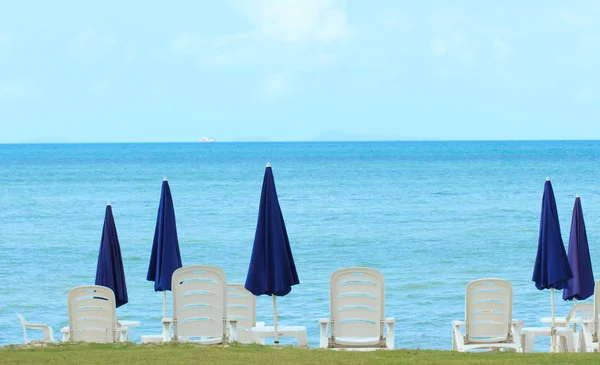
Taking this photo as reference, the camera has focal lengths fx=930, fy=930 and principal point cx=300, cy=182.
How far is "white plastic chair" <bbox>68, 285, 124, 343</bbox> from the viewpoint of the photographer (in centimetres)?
891

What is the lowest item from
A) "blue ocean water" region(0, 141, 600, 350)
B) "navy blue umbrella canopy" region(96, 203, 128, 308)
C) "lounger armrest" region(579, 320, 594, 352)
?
"blue ocean water" region(0, 141, 600, 350)

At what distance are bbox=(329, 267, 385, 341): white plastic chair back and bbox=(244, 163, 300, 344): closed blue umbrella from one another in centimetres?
49

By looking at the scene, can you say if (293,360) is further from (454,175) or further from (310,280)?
(454,175)

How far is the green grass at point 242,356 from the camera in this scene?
7.42 meters

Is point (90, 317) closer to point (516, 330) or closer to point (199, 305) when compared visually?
point (199, 305)

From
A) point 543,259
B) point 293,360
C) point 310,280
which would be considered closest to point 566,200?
point 310,280

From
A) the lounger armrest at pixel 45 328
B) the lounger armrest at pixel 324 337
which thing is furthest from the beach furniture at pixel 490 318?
the lounger armrest at pixel 45 328

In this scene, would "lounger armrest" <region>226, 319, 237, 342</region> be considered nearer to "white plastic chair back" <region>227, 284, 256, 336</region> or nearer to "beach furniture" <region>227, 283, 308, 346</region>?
"beach furniture" <region>227, 283, 308, 346</region>

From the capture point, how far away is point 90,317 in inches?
353

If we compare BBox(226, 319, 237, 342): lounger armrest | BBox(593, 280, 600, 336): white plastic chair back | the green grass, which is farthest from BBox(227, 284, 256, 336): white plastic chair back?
BBox(593, 280, 600, 336): white plastic chair back

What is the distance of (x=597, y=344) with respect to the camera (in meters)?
8.64

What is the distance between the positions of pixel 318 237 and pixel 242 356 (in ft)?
64.1

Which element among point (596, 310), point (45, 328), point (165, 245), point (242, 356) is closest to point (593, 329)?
point (596, 310)

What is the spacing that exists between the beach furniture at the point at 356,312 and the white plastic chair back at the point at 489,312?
829 millimetres
